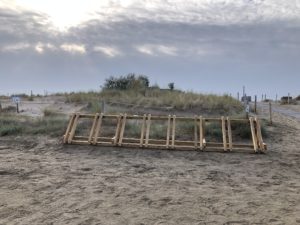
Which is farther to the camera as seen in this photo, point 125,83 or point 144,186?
point 125,83

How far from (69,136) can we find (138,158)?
9.87ft

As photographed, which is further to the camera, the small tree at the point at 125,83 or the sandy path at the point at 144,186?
the small tree at the point at 125,83

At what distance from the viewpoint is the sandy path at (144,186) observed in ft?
24.0

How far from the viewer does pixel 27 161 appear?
12078 millimetres

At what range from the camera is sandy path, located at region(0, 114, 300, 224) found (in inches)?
289

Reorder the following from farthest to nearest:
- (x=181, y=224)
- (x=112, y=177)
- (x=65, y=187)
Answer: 1. (x=112, y=177)
2. (x=65, y=187)
3. (x=181, y=224)

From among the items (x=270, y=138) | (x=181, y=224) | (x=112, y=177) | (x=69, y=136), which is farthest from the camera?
(x=270, y=138)

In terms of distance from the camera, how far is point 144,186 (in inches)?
367

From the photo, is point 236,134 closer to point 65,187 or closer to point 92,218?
point 65,187

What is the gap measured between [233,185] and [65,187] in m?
3.21

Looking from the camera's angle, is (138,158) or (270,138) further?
(270,138)

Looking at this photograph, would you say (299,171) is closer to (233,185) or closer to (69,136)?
(233,185)

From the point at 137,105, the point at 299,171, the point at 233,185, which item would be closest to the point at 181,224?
the point at 233,185

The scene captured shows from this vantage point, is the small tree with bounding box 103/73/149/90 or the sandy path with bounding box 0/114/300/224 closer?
the sandy path with bounding box 0/114/300/224
